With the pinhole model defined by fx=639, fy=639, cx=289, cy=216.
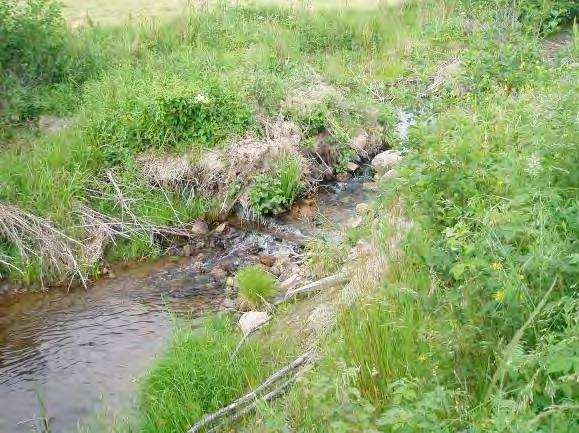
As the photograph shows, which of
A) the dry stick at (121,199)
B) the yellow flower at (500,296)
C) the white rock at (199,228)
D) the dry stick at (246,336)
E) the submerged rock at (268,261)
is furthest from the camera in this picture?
the white rock at (199,228)

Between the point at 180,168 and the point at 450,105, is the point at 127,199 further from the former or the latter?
the point at 450,105

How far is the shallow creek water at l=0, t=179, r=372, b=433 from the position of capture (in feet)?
14.4

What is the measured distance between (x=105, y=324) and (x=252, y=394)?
2283 millimetres

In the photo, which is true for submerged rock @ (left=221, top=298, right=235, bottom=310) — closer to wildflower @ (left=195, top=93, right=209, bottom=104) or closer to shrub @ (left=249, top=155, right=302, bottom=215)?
shrub @ (left=249, top=155, right=302, bottom=215)

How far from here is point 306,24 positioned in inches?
404

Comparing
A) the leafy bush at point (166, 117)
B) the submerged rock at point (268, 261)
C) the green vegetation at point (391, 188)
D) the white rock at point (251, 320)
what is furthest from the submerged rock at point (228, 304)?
the leafy bush at point (166, 117)

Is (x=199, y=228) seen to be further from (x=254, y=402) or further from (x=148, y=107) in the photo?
(x=254, y=402)

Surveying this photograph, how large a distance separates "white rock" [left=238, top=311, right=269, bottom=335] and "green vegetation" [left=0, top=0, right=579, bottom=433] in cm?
12

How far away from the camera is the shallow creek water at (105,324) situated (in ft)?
14.4

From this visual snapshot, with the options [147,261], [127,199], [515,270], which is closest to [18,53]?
[127,199]

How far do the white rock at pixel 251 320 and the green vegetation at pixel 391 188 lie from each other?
0.12 metres

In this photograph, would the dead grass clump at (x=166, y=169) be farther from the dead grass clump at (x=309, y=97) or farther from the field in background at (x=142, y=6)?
the field in background at (x=142, y=6)

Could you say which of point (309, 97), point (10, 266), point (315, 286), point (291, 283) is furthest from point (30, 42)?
point (315, 286)

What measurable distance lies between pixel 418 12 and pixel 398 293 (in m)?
8.62
